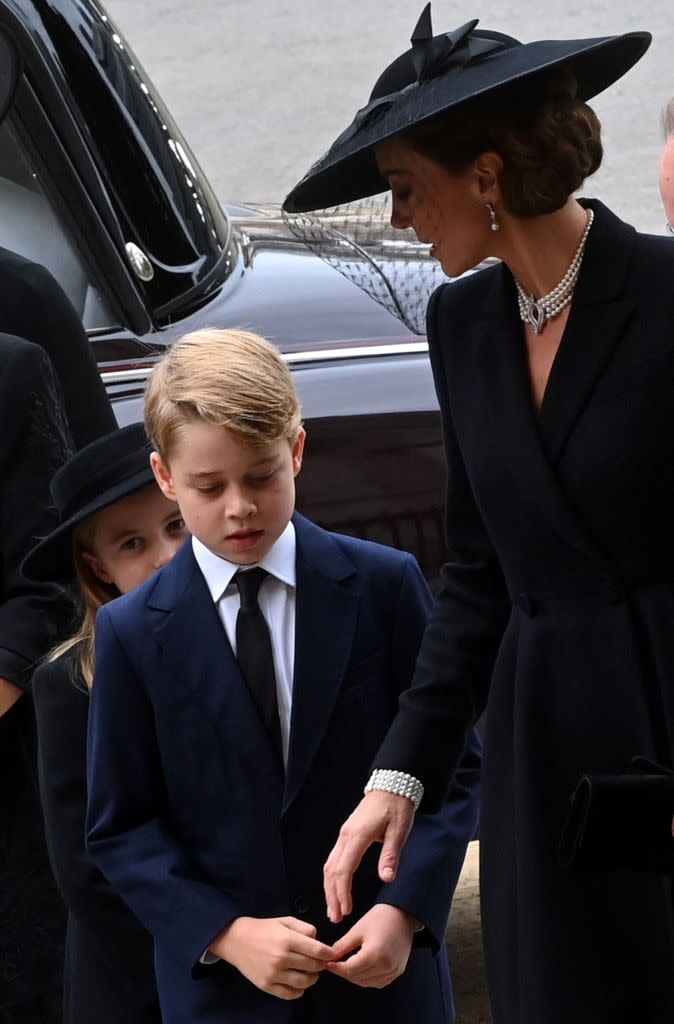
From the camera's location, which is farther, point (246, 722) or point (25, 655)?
point (25, 655)

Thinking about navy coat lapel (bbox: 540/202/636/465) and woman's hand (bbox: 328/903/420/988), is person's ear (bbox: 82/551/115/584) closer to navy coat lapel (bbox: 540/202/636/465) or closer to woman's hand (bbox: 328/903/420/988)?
woman's hand (bbox: 328/903/420/988)

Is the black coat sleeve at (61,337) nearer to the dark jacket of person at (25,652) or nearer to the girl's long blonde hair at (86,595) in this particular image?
the dark jacket of person at (25,652)

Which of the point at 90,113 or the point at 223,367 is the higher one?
the point at 90,113

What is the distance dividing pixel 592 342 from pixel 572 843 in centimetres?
55

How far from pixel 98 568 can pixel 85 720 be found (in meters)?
0.26

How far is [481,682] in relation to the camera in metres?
2.19

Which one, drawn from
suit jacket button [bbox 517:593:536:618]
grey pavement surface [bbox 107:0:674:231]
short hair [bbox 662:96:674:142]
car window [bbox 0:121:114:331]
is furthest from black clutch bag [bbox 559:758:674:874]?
grey pavement surface [bbox 107:0:674:231]

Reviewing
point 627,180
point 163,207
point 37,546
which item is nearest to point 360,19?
point 627,180

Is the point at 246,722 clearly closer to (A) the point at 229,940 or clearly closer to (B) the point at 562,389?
(A) the point at 229,940

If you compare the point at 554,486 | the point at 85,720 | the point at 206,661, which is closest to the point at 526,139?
the point at 554,486

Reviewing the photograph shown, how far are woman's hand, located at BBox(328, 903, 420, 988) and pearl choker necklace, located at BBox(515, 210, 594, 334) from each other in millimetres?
752

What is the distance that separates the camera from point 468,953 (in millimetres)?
3764

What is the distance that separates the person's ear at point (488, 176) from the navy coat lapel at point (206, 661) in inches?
26.6

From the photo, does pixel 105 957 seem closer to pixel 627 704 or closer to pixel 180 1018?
pixel 180 1018
